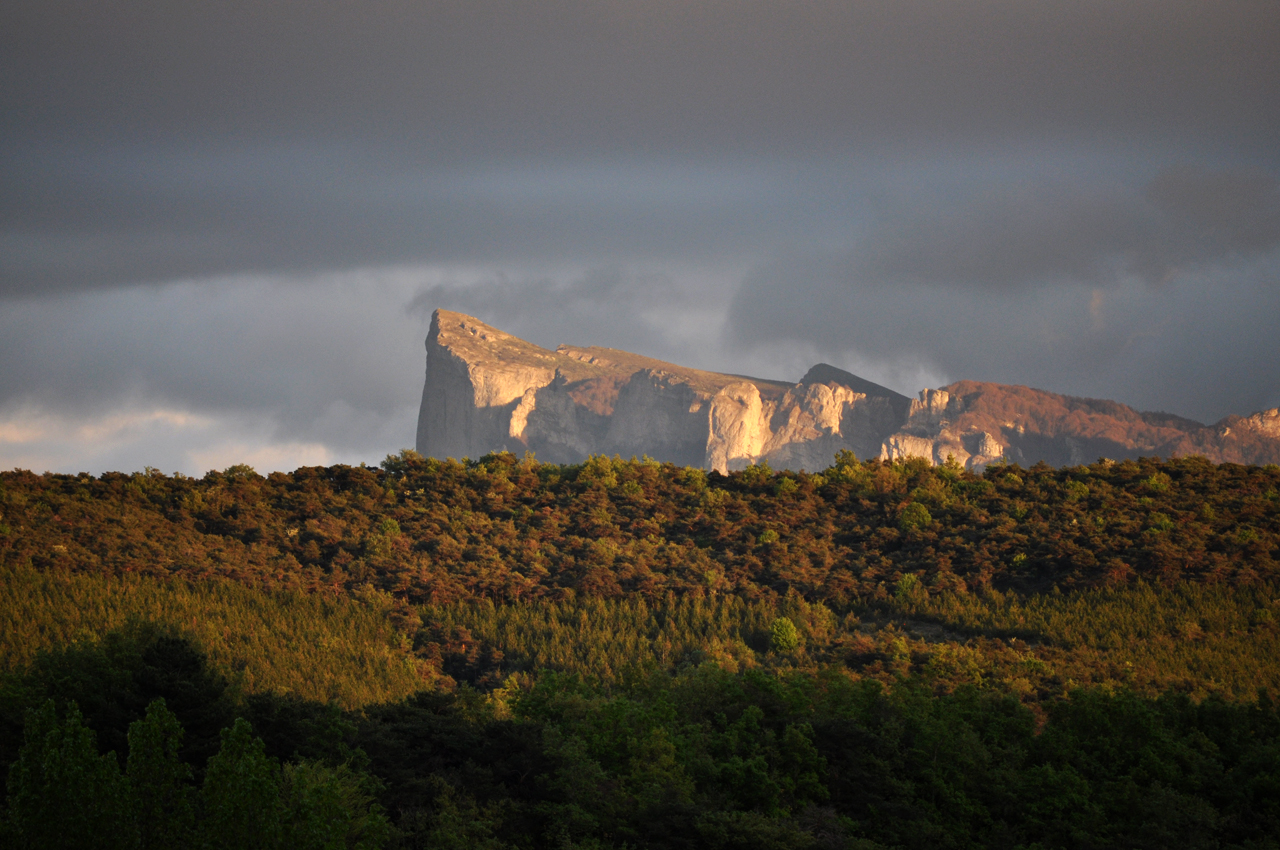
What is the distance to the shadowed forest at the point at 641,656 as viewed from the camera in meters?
25.4

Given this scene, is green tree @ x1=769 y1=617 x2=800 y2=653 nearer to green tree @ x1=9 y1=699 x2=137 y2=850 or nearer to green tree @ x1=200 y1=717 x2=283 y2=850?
green tree @ x1=200 y1=717 x2=283 y2=850

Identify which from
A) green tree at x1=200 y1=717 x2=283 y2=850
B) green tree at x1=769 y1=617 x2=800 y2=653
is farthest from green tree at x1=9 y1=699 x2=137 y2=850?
green tree at x1=769 y1=617 x2=800 y2=653

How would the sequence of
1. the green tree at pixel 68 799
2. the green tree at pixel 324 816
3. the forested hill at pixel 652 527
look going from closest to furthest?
the green tree at pixel 68 799, the green tree at pixel 324 816, the forested hill at pixel 652 527

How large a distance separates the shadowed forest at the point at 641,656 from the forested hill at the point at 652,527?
202 mm

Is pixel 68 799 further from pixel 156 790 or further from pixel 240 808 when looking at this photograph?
pixel 240 808

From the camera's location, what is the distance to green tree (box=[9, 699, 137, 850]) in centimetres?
1661

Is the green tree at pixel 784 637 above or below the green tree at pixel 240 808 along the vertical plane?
above

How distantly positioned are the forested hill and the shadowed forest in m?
0.20

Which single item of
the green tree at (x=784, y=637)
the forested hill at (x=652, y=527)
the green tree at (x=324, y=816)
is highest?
the forested hill at (x=652, y=527)

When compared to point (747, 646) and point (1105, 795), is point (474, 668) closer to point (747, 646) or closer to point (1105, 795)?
point (747, 646)

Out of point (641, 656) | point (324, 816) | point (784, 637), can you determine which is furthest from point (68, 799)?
point (784, 637)

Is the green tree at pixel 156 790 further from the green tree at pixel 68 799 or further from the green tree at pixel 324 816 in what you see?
the green tree at pixel 324 816

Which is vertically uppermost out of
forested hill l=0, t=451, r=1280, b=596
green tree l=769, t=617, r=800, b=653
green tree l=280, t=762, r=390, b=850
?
forested hill l=0, t=451, r=1280, b=596

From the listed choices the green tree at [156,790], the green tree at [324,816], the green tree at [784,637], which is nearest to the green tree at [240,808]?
the green tree at [324,816]
